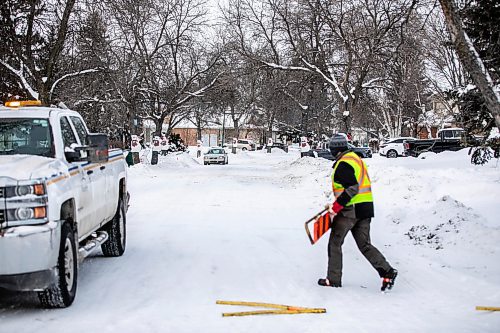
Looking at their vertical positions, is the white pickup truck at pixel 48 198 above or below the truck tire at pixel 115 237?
A: above

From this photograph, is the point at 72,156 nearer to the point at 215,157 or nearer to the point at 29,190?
the point at 29,190

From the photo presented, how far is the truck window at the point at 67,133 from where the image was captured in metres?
7.54

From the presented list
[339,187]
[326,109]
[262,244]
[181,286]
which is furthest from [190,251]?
[326,109]

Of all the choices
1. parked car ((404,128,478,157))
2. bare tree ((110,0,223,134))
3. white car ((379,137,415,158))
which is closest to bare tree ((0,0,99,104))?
bare tree ((110,0,223,134))

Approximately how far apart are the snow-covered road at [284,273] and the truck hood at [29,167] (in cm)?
134

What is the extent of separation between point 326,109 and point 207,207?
4576cm

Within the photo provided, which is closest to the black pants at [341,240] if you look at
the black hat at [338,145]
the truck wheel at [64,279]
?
the black hat at [338,145]

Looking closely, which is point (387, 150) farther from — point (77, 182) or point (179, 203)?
point (77, 182)

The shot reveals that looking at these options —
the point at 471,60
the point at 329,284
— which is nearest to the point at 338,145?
the point at 329,284

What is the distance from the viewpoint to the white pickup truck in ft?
18.5

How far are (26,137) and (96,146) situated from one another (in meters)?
0.89

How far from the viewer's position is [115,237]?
925 centimetres

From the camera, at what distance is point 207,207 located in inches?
625

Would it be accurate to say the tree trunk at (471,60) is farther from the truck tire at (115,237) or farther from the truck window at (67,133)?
the truck tire at (115,237)
